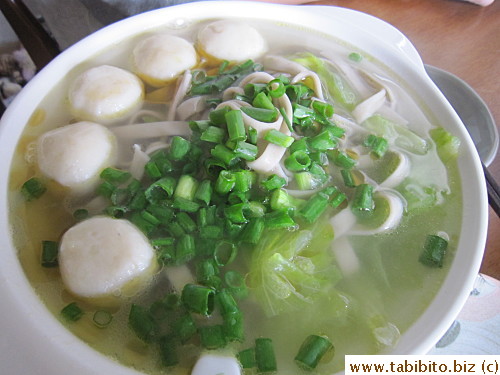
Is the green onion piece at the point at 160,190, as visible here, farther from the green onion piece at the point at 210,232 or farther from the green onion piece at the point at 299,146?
the green onion piece at the point at 299,146

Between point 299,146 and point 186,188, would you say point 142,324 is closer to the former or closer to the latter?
point 186,188

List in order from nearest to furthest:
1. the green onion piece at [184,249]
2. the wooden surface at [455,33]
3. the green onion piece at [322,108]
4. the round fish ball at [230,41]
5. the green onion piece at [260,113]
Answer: the green onion piece at [184,249] → the green onion piece at [260,113] → the green onion piece at [322,108] → the round fish ball at [230,41] → the wooden surface at [455,33]

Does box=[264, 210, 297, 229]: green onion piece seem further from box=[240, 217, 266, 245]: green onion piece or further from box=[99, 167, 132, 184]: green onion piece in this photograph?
box=[99, 167, 132, 184]: green onion piece

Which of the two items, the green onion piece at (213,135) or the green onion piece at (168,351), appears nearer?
the green onion piece at (168,351)

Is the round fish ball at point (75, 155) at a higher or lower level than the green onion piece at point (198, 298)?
higher

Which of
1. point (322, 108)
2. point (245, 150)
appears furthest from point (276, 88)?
point (245, 150)

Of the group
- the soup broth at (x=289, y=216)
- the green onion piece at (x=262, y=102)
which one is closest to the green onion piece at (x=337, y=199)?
the soup broth at (x=289, y=216)

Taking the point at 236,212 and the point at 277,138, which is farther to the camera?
the point at 277,138
